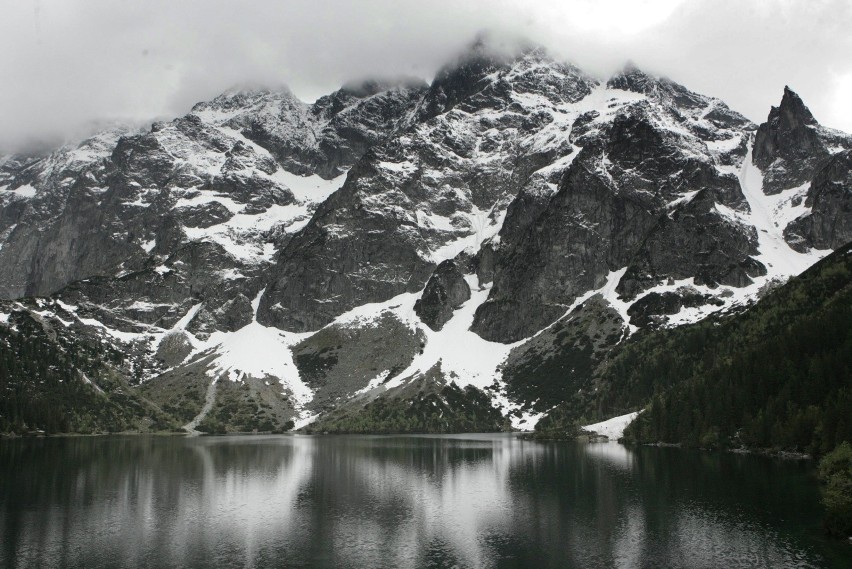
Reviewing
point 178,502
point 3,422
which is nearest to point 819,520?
point 178,502

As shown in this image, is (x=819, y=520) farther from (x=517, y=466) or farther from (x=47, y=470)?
(x=47, y=470)

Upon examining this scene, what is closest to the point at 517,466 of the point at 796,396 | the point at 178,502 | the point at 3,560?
the point at 796,396

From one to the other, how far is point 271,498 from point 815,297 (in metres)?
149

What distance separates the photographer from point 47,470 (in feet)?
371

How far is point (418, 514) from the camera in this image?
79250 millimetres

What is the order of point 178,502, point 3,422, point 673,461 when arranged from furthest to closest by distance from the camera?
point 3,422 → point 673,461 → point 178,502

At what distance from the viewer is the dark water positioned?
58.1 meters

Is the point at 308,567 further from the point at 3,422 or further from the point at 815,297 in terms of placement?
the point at 3,422

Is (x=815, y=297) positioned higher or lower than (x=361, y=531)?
higher

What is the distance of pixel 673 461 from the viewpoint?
123 metres

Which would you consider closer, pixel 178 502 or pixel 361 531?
pixel 361 531

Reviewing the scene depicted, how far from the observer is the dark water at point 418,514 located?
58.1 m

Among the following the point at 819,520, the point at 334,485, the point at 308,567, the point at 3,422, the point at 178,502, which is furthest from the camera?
the point at 3,422

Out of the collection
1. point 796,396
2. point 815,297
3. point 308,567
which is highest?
point 815,297
